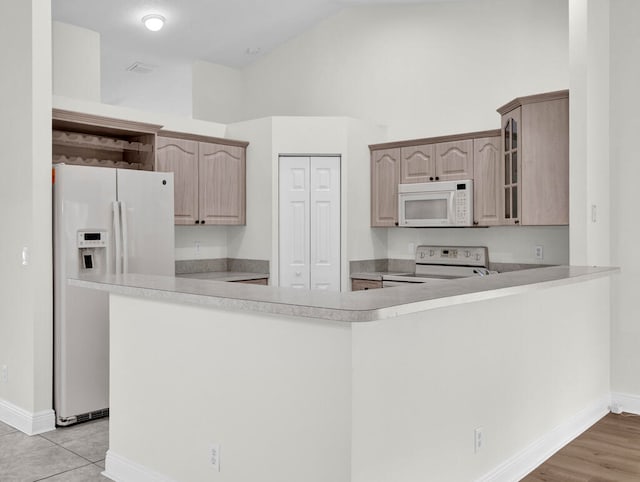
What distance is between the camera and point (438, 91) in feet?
17.5

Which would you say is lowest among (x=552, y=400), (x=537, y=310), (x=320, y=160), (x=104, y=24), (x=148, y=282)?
(x=552, y=400)

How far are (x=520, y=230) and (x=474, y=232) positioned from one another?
1.46 ft

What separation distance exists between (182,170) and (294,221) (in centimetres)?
Result: 115

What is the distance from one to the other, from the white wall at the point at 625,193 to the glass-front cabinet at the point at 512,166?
0.65m

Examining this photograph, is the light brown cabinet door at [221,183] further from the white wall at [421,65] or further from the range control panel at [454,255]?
the range control panel at [454,255]

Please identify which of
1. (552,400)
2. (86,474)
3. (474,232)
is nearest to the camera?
Result: (86,474)

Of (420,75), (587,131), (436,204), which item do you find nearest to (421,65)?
(420,75)

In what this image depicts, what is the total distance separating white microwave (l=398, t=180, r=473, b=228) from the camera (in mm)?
4812

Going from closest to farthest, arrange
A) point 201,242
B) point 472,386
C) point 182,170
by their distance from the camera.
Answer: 1. point 472,386
2. point 182,170
3. point 201,242

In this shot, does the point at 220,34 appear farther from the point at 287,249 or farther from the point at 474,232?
the point at 474,232

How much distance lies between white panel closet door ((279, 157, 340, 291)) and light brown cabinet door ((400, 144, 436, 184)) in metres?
0.64

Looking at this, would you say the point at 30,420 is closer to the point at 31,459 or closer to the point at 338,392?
the point at 31,459

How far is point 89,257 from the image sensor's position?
12.2 feet

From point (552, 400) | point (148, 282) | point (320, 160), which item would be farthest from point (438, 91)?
point (148, 282)
